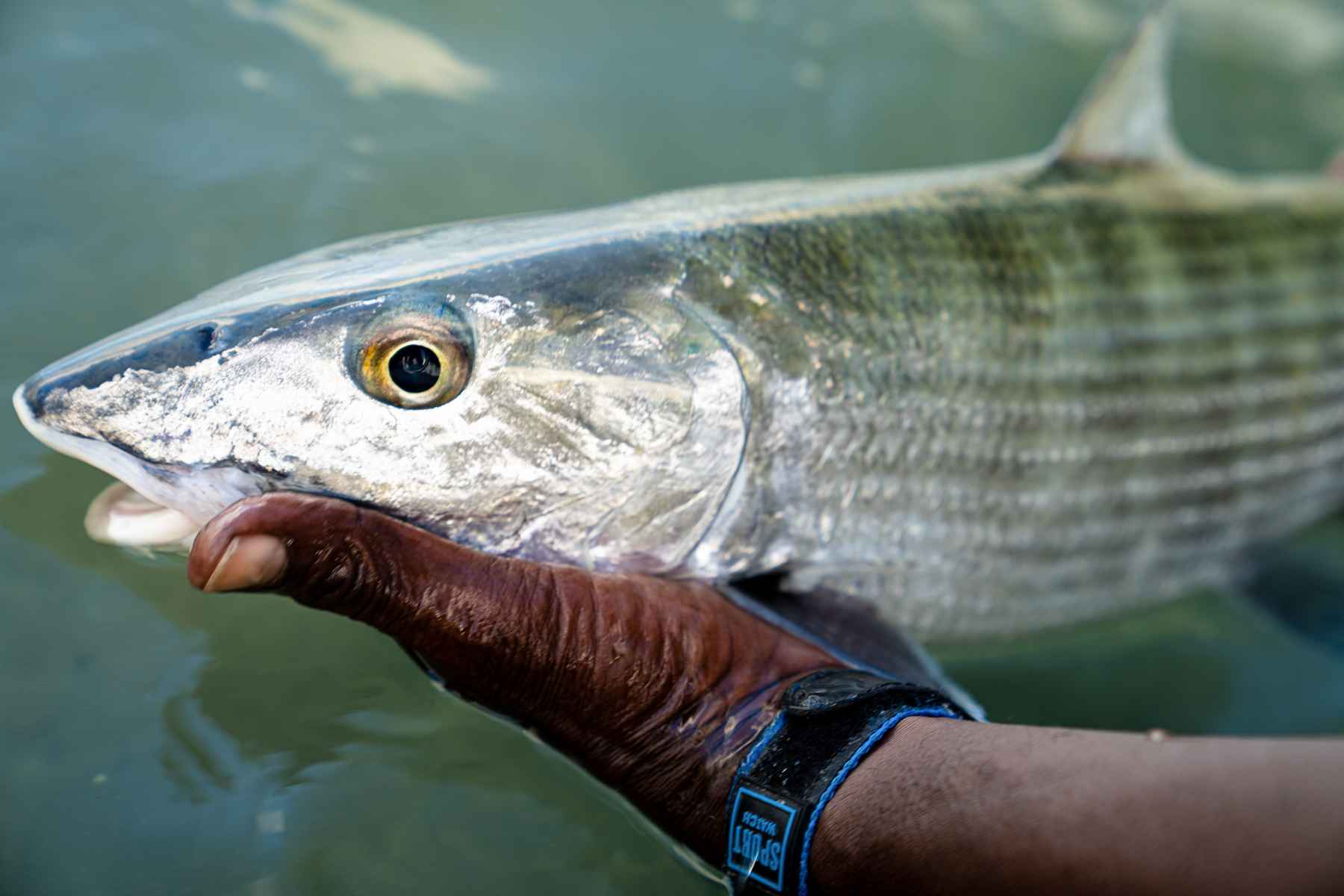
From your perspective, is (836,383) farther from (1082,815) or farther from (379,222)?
(379,222)

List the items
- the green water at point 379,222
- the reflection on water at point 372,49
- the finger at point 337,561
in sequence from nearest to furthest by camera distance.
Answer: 1. the finger at point 337,561
2. the green water at point 379,222
3. the reflection on water at point 372,49

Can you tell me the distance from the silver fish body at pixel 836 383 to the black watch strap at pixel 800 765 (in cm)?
30

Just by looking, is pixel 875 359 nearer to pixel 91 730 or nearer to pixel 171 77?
pixel 91 730

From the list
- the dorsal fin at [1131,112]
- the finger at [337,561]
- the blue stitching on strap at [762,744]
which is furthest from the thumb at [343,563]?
the dorsal fin at [1131,112]

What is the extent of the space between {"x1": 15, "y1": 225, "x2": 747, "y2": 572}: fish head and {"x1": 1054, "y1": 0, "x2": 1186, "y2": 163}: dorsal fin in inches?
41.8

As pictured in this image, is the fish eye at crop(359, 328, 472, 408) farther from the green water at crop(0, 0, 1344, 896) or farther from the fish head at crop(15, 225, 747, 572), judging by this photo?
the green water at crop(0, 0, 1344, 896)

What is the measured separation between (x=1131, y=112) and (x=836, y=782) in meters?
1.61

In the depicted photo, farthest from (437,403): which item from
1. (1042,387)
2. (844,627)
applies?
(1042,387)

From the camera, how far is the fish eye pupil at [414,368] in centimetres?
140

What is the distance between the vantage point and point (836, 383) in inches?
66.9

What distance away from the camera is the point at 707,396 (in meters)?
1.57

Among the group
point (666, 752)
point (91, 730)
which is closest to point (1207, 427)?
point (666, 752)

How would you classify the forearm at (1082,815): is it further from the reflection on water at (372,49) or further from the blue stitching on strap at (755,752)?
the reflection on water at (372,49)

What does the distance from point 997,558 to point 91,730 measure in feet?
5.30
